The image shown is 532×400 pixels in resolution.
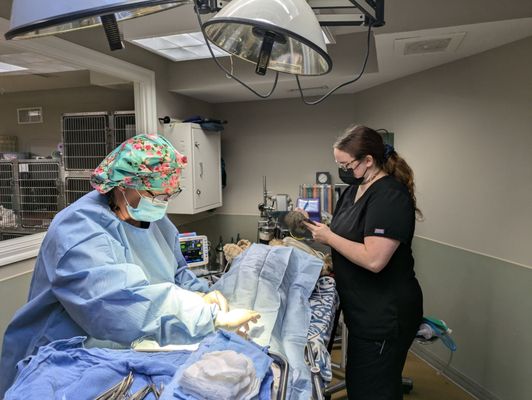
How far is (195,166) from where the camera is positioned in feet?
10.0

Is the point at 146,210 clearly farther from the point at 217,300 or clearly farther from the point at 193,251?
the point at 193,251

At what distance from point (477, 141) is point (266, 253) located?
1.62 metres

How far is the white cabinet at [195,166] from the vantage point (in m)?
2.97

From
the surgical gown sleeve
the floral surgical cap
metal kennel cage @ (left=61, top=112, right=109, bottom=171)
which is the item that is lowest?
the surgical gown sleeve

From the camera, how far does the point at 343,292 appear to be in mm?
1846

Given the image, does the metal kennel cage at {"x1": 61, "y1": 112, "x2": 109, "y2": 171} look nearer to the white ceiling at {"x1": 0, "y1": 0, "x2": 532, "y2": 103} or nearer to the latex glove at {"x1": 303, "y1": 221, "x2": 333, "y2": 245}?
the white ceiling at {"x1": 0, "y1": 0, "x2": 532, "y2": 103}

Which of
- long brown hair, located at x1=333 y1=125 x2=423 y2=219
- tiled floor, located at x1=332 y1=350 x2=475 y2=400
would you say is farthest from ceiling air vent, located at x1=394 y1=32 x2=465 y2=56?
tiled floor, located at x1=332 y1=350 x2=475 y2=400

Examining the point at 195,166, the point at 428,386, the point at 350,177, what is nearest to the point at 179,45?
the point at 195,166

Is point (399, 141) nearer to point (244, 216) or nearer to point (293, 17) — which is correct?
point (244, 216)

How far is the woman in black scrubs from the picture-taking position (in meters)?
1.64

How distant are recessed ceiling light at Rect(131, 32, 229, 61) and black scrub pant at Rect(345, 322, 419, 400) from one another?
1807 millimetres

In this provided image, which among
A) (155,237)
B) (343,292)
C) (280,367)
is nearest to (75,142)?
(155,237)

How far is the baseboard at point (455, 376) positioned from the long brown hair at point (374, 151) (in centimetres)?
153

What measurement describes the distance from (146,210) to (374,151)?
1092mm
